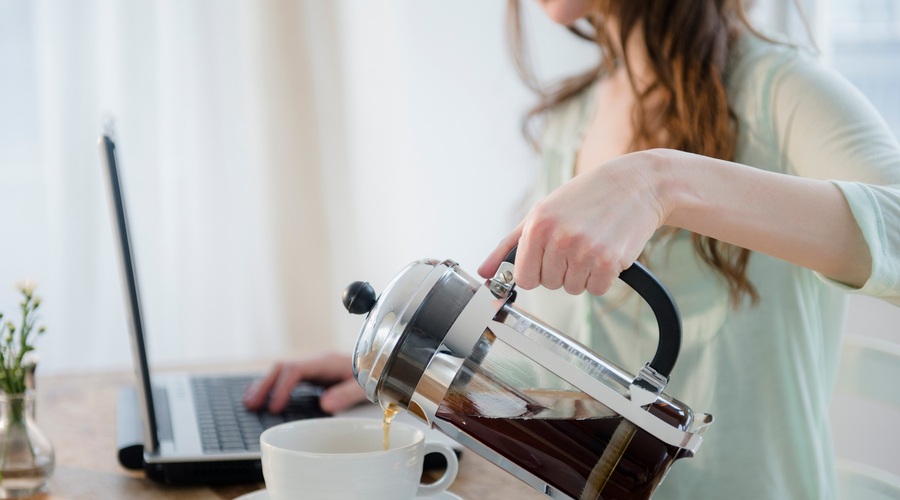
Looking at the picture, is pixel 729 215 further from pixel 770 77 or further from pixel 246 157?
pixel 246 157

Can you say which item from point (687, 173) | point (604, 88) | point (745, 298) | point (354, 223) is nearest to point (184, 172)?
point (354, 223)

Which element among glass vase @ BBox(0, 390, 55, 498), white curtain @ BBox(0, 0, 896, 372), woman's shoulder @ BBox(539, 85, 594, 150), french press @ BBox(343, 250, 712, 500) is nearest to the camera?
french press @ BBox(343, 250, 712, 500)

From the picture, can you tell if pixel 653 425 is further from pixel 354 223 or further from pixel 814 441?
pixel 354 223

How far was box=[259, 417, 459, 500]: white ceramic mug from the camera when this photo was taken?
1.96 feet

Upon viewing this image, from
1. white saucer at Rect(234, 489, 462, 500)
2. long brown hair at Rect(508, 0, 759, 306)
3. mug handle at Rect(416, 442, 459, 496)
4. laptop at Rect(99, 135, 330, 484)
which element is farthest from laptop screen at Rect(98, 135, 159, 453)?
long brown hair at Rect(508, 0, 759, 306)

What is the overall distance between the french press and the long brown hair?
453mm

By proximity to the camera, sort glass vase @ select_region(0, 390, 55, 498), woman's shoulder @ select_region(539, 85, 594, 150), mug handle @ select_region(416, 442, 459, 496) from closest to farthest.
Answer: mug handle @ select_region(416, 442, 459, 496) < glass vase @ select_region(0, 390, 55, 498) < woman's shoulder @ select_region(539, 85, 594, 150)

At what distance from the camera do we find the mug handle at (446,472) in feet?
2.26

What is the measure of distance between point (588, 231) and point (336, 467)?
0.23 metres

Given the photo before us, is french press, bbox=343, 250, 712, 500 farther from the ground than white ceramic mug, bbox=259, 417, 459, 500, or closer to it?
farther from the ground

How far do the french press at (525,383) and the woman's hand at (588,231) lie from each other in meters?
0.02

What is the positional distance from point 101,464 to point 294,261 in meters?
1.69

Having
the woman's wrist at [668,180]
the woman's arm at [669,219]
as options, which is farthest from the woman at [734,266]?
the woman's wrist at [668,180]

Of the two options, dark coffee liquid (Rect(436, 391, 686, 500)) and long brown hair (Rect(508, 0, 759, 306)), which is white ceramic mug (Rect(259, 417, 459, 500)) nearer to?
dark coffee liquid (Rect(436, 391, 686, 500))
